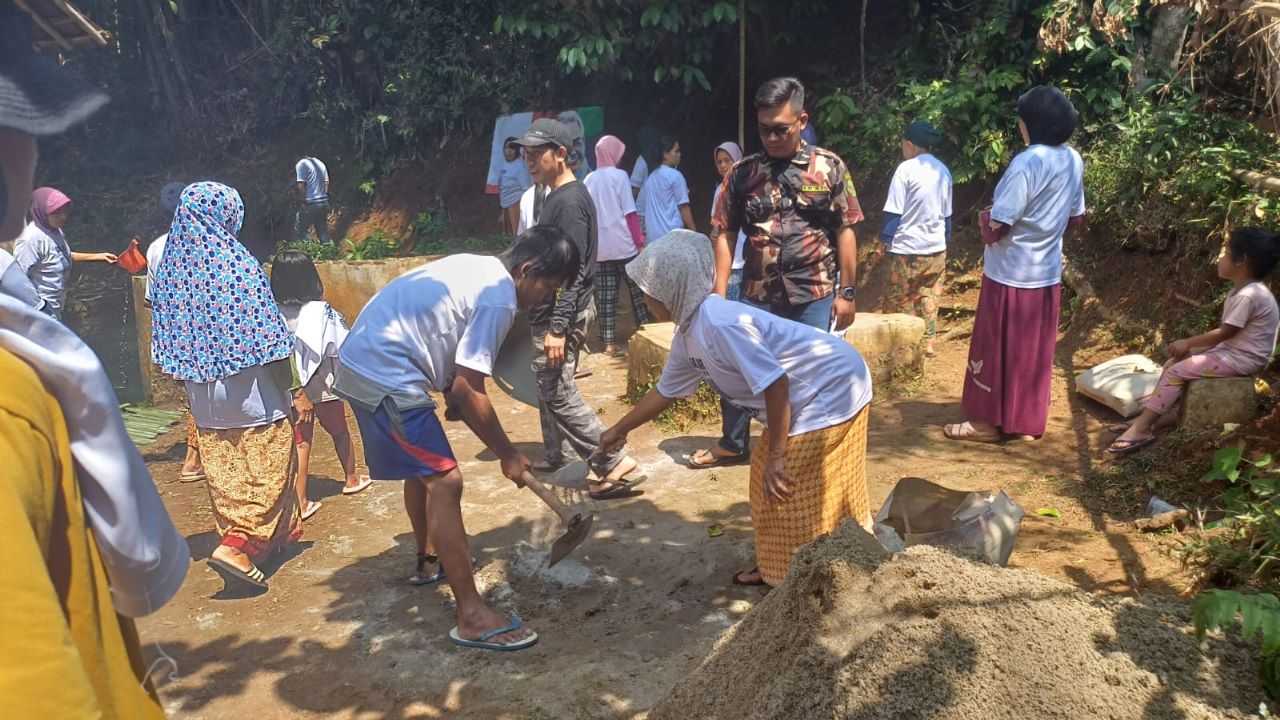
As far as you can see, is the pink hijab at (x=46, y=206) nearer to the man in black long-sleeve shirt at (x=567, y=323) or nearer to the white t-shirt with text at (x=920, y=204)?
the man in black long-sleeve shirt at (x=567, y=323)

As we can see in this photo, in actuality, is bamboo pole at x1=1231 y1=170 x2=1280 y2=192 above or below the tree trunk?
below

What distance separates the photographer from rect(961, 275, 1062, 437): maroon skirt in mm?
5117

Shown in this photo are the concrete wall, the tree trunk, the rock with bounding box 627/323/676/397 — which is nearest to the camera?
the rock with bounding box 627/323/676/397

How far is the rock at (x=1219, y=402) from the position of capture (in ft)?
15.0

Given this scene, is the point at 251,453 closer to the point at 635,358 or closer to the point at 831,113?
the point at 635,358

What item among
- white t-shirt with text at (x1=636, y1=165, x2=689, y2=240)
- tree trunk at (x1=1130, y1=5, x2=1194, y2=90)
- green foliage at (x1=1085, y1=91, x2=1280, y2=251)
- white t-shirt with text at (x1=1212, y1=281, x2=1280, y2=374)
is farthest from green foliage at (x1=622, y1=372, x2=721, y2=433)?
tree trunk at (x1=1130, y1=5, x2=1194, y2=90)

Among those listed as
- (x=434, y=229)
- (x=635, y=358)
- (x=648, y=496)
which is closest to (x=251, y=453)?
(x=648, y=496)

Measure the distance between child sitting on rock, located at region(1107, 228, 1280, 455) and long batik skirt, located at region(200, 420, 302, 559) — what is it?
4.48 m

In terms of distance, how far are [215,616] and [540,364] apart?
6.47 feet

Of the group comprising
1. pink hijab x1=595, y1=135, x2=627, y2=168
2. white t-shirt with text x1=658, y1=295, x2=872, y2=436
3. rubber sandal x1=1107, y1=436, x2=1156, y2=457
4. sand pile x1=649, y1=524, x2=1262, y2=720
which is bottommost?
rubber sandal x1=1107, y1=436, x2=1156, y2=457

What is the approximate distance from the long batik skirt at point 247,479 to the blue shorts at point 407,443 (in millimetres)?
916

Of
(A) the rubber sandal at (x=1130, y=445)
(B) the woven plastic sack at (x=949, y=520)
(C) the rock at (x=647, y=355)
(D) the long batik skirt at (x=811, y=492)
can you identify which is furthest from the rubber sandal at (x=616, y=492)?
(A) the rubber sandal at (x=1130, y=445)

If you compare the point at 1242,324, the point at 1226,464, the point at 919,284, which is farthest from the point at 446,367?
the point at 919,284

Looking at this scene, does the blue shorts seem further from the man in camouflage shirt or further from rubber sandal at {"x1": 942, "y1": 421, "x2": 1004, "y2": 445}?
Answer: rubber sandal at {"x1": 942, "y1": 421, "x2": 1004, "y2": 445}
